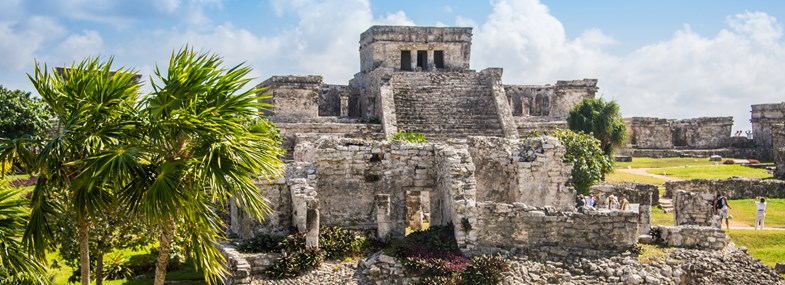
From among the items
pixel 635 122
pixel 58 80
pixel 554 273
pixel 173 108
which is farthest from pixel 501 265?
pixel 635 122

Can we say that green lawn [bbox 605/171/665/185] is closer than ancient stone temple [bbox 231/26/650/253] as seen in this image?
No

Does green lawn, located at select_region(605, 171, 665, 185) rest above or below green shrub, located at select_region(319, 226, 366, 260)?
above

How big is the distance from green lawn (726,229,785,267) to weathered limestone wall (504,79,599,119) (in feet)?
59.9

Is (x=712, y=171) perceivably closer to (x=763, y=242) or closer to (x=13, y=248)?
(x=763, y=242)

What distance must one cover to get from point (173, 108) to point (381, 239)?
6861mm

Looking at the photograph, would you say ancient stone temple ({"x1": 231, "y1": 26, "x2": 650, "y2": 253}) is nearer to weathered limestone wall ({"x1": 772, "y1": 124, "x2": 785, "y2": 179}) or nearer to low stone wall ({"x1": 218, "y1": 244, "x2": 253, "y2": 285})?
low stone wall ({"x1": 218, "y1": 244, "x2": 253, "y2": 285})

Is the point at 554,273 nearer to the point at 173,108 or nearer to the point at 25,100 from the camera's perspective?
the point at 173,108

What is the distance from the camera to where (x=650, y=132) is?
48.2 metres

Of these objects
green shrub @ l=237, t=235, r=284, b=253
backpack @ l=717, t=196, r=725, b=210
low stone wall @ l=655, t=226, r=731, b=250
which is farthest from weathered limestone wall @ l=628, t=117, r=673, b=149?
green shrub @ l=237, t=235, r=284, b=253

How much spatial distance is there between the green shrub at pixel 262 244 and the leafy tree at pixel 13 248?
5658 millimetres

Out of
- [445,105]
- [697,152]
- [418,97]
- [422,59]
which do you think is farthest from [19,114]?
[697,152]

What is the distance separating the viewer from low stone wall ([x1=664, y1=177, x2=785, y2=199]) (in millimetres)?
28750

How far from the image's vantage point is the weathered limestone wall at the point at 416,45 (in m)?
38.8

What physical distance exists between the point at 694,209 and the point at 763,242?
1754 mm
